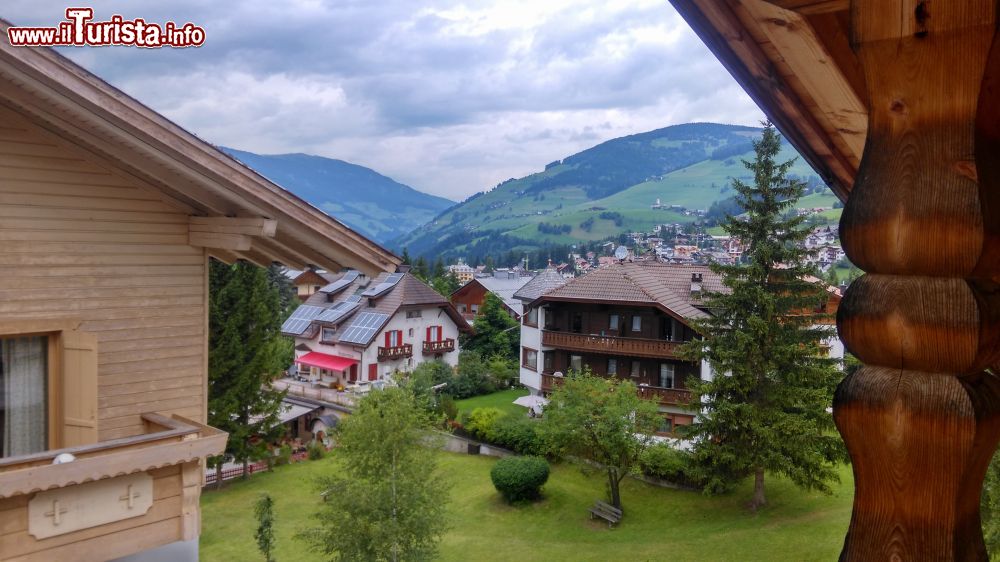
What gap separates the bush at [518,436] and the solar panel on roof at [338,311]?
18974 mm

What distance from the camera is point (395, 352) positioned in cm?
4322

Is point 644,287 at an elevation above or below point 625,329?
above

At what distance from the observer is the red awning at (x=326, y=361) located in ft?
140

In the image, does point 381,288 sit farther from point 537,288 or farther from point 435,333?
point 537,288

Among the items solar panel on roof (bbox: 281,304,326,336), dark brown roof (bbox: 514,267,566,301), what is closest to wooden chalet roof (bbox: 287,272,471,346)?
solar panel on roof (bbox: 281,304,326,336)

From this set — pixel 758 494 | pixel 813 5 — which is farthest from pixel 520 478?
pixel 813 5

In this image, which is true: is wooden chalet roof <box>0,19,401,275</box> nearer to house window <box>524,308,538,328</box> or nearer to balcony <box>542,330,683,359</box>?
balcony <box>542,330,683,359</box>

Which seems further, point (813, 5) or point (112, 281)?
point (112, 281)

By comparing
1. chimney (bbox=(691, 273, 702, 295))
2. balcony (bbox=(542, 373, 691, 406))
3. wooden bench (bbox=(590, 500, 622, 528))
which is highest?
chimney (bbox=(691, 273, 702, 295))

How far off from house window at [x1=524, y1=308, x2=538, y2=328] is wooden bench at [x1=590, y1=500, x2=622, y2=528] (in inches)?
490

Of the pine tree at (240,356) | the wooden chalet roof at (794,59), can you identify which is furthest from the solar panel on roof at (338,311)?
the wooden chalet roof at (794,59)

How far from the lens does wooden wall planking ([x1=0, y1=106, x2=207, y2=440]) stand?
4.55 metres

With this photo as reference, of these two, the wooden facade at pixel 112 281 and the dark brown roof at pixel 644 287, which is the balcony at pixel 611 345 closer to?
the dark brown roof at pixel 644 287

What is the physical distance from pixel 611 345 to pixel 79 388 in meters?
27.0
